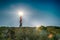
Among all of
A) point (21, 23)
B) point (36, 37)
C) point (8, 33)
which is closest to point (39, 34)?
point (36, 37)

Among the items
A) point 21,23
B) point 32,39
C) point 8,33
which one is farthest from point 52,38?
point 21,23

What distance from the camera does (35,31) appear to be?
12.0 metres

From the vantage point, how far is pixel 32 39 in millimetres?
11570

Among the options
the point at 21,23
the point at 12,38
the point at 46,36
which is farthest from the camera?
the point at 21,23

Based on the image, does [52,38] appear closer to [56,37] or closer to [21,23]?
[56,37]

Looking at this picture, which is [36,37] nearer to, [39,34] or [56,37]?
[39,34]

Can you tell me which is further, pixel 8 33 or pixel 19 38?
pixel 8 33

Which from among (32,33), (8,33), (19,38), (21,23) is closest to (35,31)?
(32,33)

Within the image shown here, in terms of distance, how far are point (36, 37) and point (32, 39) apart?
9.9 inches

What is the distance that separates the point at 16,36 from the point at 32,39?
101 cm

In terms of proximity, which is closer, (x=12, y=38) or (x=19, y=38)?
(x=19, y=38)

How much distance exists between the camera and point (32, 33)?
11.8m

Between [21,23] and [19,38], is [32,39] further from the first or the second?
[21,23]

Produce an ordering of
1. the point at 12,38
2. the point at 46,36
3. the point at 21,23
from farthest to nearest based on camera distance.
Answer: the point at 21,23
the point at 12,38
the point at 46,36
